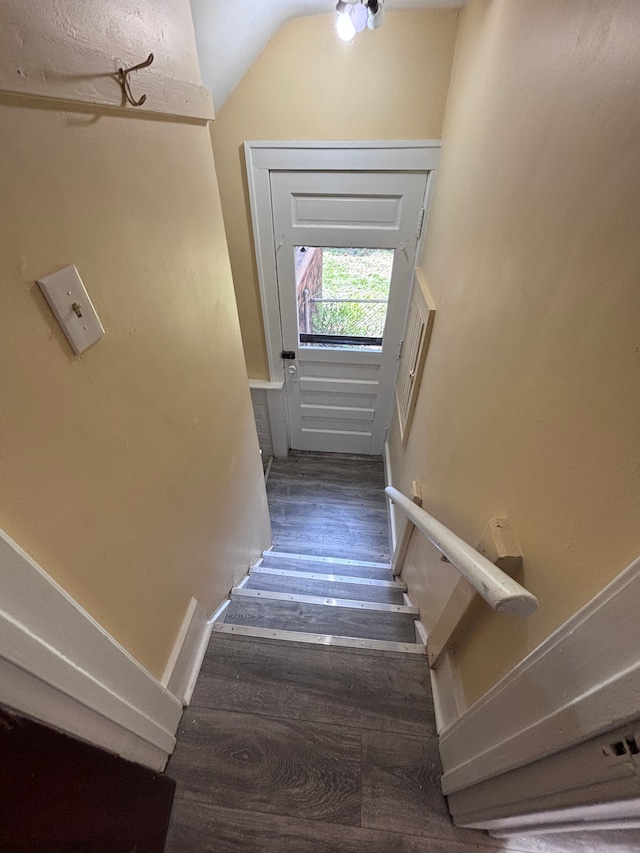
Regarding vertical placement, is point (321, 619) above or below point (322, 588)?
above

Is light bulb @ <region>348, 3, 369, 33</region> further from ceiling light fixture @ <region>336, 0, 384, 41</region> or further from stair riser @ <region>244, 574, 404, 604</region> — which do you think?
stair riser @ <region>244, 574, 404, 604</region>

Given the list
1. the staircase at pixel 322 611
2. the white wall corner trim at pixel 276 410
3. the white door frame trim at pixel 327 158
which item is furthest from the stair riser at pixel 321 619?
the white door frame trim at pixel 327 158

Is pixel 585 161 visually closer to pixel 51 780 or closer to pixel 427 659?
pixel 51 780

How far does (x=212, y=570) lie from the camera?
4.52ft

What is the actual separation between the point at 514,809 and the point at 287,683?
73cm

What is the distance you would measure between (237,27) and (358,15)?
479 mm

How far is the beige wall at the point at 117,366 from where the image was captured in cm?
51

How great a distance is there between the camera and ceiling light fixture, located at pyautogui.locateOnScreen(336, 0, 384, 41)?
1.36 metres

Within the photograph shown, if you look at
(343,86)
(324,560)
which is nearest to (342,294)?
(343,86)

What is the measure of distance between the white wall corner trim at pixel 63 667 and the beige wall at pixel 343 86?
7.64 feet

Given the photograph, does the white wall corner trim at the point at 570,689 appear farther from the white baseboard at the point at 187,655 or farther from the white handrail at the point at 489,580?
the white baseboard at the point at 187,655

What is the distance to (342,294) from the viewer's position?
2.60 meters

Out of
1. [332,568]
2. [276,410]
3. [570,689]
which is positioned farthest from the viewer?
[276,410]

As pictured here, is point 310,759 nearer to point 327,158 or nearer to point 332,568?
point 332,568
